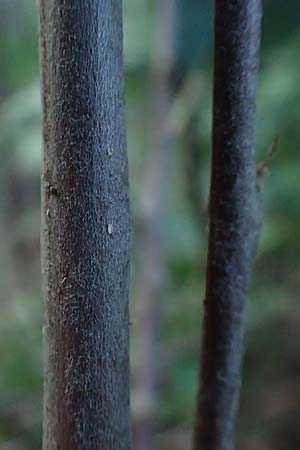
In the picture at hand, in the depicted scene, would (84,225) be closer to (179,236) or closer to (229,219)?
(229,219)

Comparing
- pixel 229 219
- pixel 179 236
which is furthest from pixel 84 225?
pixel 179 236

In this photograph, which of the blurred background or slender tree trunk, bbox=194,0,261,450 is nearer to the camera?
slender tree trunk, bbox=194,0,261,450

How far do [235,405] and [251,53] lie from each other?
24 centimetres

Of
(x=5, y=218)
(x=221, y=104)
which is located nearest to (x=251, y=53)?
(x=221, y=104)

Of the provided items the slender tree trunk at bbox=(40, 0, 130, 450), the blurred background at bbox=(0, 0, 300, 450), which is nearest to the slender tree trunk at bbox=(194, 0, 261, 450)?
the slender tree trunk at bbox=(40, 0, 130, 450)

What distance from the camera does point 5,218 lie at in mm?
2262

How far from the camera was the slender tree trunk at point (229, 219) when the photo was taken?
0.43 m

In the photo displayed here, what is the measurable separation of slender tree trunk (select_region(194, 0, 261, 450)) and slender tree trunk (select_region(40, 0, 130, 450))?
0.21ft

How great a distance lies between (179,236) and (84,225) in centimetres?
106

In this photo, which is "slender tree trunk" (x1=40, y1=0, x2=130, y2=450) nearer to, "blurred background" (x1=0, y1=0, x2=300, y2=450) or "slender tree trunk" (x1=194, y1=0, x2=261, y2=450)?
"slender tree trunk" (x1=194, y1=0, x2=261, y2=450)

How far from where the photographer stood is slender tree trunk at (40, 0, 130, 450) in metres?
0.38

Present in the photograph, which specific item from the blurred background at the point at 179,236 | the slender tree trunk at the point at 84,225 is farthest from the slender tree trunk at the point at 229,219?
the blurred background at the point at 179,236

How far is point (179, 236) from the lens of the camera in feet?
4.78

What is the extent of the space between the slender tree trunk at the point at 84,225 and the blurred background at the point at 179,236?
0.67 m
